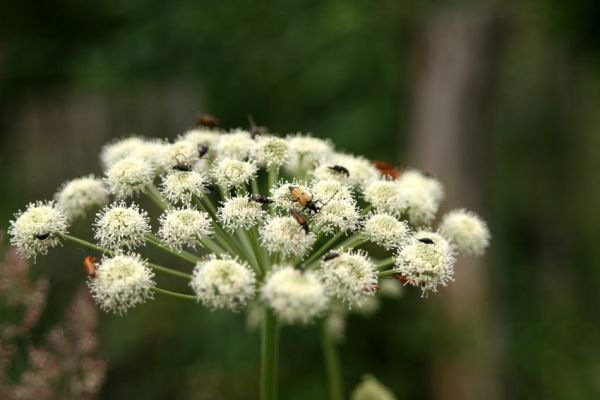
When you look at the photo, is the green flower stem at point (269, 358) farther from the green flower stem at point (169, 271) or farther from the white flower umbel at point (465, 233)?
the white flower umbel at point (465, 233)

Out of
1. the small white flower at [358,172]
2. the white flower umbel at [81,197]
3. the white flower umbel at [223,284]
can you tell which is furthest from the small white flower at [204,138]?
the white flower umbel at [223,284]

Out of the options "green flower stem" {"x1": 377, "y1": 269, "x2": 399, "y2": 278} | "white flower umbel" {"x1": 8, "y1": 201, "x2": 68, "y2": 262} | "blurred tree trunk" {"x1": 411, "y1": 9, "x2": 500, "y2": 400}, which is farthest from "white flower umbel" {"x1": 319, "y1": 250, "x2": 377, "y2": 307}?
"blurred tree trunk" {"x1": 411, "y1": 9, "x2": 500, "y2": 400}

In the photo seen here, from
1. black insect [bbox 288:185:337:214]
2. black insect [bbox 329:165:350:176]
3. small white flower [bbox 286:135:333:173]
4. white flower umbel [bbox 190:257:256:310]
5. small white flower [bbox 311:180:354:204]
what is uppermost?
small white flower [bbox 286:135:333:173]

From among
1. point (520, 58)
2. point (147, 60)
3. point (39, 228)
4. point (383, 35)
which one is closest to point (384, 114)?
point (383, 35)

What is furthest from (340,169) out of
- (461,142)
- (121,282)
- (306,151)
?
(461,142)

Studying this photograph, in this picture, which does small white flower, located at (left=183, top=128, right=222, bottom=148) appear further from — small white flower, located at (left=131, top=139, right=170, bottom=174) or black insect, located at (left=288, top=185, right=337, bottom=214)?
black insect, located at (left=288, top=185, right=337, bottom=214)

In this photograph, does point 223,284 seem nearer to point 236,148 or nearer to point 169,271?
point 169,271

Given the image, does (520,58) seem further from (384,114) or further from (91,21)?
(91,21)
